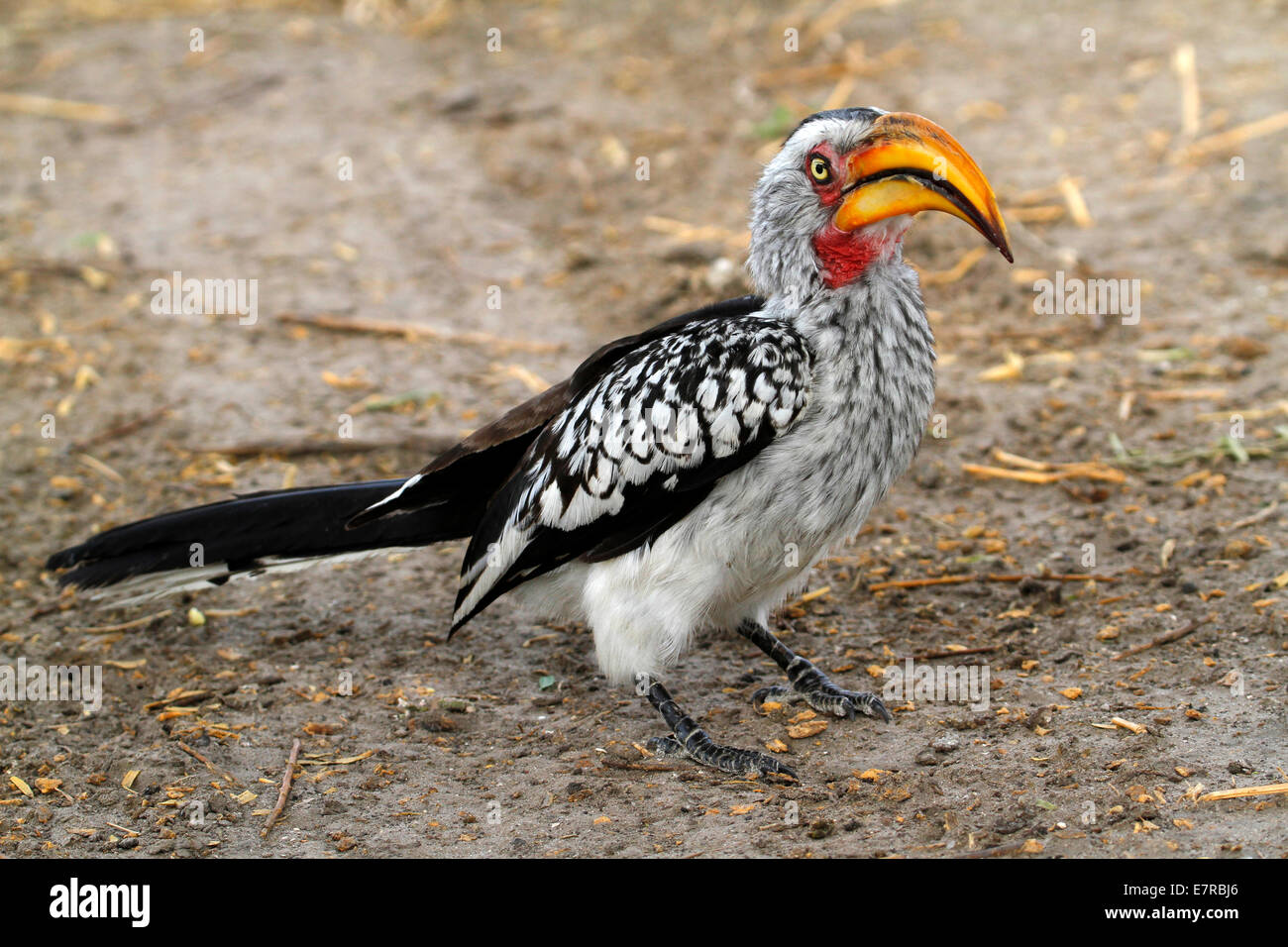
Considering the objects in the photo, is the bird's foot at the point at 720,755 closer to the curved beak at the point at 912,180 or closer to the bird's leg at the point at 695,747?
the bird's leg at the point at 695,747

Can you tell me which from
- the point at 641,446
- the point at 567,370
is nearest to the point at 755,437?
the point at 641,446

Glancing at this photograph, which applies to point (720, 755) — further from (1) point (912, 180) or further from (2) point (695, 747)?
(1) point (912, 180)

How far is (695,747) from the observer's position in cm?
386

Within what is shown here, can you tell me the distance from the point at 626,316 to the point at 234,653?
3.11 m

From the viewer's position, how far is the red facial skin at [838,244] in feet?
12.5

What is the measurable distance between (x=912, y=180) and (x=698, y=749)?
5.89 feet

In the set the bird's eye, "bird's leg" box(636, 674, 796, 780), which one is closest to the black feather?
"bird's leg" box(636, 674, 796, 780)

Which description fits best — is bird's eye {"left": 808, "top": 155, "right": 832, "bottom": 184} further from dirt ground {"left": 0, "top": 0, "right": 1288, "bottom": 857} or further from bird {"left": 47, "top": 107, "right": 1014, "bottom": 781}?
dirt ground {"left": 0, "top": 0, "right": 1288, "bottom": 857}

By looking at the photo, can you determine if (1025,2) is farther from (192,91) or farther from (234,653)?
(234,653)

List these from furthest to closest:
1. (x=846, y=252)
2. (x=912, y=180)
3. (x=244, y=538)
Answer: (x=244, y=538) < (x=846, y=252) < (x=912, y=180)

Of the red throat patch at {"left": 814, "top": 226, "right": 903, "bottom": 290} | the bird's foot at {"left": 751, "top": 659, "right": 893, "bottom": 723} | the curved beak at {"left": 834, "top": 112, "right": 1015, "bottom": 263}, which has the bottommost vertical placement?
the bird's foot at {"left": 751, "top": 659, "right": 893, "bottom": 723}

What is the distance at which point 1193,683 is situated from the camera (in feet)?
12.7

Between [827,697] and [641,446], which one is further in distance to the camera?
[827,697]

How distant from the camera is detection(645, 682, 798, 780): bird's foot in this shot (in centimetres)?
374
